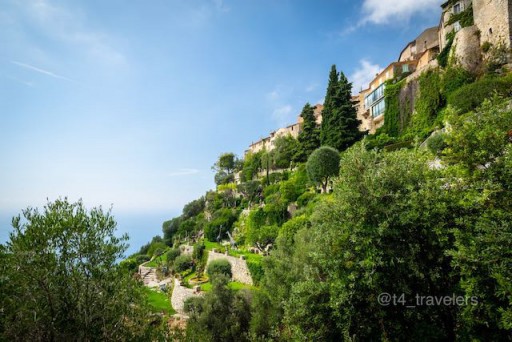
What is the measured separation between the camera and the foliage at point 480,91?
2442 cm

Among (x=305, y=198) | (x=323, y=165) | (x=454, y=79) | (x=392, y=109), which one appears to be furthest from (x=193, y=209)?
(x=454, y=79)

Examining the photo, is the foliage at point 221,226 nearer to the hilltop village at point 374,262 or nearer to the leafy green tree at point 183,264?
the leafy green tree at point 183,264

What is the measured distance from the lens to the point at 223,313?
736 inches

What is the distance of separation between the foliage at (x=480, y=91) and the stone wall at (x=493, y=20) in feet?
19.4

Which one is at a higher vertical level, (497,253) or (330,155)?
(330,155)

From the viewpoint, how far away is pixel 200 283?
31984 mm

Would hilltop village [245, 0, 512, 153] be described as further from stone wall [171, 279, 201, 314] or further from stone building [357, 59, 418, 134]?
stone wall [171, 279, 201, 314]

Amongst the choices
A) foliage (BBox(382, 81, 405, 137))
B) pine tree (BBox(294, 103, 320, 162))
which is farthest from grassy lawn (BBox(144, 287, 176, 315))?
foliage (BBox(382, 81, 405, 137))

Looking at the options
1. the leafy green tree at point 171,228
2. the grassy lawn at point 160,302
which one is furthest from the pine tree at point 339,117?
the leafy green tree at point 171,228

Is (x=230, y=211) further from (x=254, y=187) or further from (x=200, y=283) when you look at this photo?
(x=200, y=283)

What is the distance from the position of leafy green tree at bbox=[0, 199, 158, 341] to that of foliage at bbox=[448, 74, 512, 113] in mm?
28378

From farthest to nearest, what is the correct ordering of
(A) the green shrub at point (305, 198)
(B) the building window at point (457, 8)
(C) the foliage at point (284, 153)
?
1. (C) the foliage at point (284, 153)
2. (A) the green shrub at point (305, 198)
3. (B) the building window at point (457, 8)

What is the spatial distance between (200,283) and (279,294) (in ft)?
62.1

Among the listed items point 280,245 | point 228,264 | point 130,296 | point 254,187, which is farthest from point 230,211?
point 130,296
